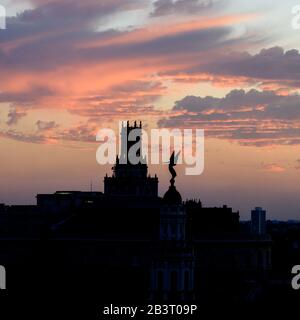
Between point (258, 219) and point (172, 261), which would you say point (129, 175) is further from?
point (172, 261)

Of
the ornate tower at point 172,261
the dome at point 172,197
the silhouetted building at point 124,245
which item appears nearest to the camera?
the ornate tower at point 172,261

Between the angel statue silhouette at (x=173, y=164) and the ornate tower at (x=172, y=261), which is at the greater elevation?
the angel statue silhouette at (x=173, y=164)

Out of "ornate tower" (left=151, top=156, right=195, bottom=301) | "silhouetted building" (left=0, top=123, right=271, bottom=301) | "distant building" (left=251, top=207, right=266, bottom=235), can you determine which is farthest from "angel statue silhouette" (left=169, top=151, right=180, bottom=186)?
"distant building" (left=251, top=207, right=266, bottom=235)

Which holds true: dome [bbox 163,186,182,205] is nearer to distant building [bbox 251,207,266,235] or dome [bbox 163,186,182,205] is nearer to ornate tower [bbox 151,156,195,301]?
ornate tower [bbox 151,156,195,301]

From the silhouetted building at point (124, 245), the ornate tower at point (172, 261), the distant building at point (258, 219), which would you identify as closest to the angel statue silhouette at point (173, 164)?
the ornate tower at point (172, 261)

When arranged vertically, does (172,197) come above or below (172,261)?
above

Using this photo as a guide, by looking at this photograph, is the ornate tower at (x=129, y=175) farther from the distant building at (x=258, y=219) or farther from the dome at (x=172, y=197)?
the dome at (x=172, y=197)

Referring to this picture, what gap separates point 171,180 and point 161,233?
3.11m

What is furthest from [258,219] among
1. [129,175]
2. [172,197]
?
[172,197]

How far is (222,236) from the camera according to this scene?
157125 millimetres

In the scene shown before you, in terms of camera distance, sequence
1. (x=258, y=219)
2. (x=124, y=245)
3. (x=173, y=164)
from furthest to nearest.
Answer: (x=258, y=219), (x=124, y=245), (x=173, y=164)

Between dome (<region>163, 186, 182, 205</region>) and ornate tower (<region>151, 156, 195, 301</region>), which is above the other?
dome (<region>163, 186, 182, 205</region>)

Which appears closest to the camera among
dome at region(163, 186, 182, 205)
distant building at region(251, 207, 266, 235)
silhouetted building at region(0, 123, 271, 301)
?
dome at region(163, 186, 182, 205)

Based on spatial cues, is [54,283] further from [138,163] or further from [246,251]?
[138,163]
